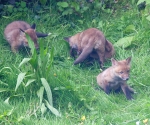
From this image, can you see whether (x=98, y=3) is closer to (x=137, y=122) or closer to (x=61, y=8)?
(x=61, y=8)

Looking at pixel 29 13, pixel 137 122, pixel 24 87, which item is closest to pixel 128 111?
pixel 137 122

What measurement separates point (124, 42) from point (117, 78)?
1.45 m

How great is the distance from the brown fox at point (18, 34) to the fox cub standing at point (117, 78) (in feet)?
5.63

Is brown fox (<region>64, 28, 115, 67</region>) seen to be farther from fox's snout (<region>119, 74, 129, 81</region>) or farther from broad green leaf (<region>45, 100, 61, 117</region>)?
broad green leaf (<region>45, 100, 61, 117</region>)

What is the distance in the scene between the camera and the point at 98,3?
9859 millimetres

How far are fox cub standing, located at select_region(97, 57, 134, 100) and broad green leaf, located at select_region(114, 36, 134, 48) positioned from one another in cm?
122

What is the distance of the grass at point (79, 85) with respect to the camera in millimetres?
6867

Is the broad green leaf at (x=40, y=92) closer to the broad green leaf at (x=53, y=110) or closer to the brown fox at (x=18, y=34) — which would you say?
the broad green leaf at (x=53, y=110)

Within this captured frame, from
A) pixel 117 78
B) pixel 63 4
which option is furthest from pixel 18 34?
pixel 117 78

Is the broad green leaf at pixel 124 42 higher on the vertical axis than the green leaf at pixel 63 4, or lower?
lower

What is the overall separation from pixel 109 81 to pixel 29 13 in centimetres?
303

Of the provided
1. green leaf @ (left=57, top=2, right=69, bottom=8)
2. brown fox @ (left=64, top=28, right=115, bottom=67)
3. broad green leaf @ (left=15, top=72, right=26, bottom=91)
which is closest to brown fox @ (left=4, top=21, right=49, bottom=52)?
brown fox @ (left=64, top=28, right=115, bottom=67)

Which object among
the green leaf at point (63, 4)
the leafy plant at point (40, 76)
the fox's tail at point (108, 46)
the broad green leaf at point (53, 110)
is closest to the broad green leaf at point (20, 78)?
the leafy plant at point (40, 76)

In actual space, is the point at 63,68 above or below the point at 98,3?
below
